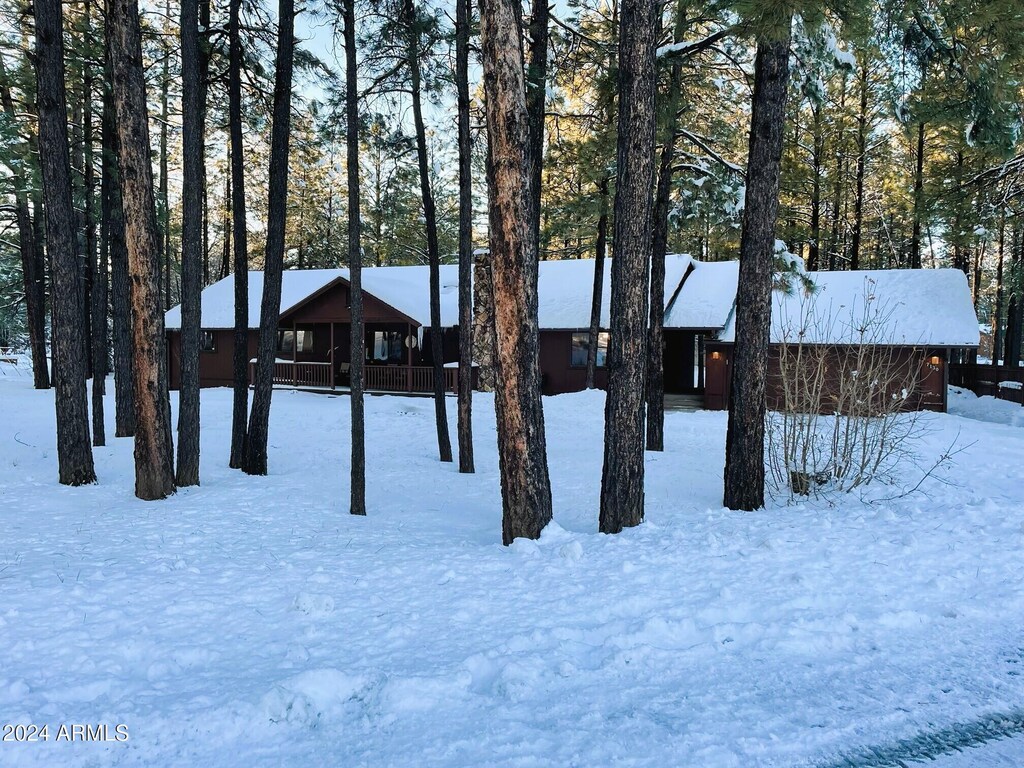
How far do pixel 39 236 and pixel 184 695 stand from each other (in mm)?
26068

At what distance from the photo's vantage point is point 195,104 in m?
8.63

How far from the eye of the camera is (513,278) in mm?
5645

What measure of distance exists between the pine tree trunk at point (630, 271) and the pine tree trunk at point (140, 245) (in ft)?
18.8

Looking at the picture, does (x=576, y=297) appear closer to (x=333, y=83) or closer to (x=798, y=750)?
(x=333, y=83)

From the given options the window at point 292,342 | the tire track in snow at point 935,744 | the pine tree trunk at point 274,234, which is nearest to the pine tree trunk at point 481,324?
the window at point 292,342

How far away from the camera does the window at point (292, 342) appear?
25331 millimetres

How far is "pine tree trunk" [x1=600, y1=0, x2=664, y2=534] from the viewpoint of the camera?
585cm

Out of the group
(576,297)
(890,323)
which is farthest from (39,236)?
(890,323)

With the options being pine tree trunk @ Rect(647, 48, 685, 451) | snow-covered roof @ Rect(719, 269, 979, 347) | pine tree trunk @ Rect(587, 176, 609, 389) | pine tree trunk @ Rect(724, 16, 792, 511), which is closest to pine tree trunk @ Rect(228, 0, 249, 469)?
pine tree trunk @ Rect(647, 48, 685, 451)

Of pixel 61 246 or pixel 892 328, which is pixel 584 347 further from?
pixel 61 246

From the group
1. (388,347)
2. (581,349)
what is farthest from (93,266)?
(581,349)

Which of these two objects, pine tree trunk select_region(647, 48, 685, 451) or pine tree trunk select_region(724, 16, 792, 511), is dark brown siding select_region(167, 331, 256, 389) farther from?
pine tree trunk select_region(724, 16, 792, 511)

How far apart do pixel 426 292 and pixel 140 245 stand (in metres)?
16.8

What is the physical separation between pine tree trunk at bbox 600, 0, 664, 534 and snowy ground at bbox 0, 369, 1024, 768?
1.75ft
